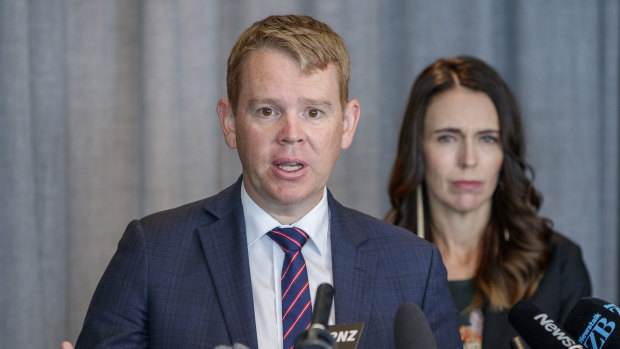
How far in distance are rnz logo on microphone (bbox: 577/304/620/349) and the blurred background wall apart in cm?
180

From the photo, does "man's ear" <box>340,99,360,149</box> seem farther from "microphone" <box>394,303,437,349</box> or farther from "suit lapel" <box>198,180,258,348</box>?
"microphone" <box>394,303,437,349</box>

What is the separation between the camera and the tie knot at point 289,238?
1.59 metres

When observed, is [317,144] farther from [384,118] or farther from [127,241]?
[384,118]

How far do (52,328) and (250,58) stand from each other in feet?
4.68

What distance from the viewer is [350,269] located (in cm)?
159

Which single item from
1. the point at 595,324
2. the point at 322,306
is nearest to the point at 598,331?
the point at 595,324

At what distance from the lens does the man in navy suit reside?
1.49m

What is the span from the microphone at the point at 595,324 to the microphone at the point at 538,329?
0.07 meters

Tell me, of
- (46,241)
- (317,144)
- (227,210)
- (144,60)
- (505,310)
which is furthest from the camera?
(144,60)

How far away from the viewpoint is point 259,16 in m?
2.92

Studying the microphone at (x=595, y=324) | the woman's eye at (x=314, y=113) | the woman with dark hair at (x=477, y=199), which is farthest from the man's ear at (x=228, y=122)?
the woman with dark hair at (x=477, y=199)

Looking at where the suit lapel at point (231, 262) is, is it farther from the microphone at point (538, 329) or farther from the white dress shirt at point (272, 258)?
the microphone at point (538, 329)

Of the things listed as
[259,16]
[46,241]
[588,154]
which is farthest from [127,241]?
[588,154]

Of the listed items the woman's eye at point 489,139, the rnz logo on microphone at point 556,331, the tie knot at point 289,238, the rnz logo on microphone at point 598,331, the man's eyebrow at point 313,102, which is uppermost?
the man's eyebrow at point 313,102
